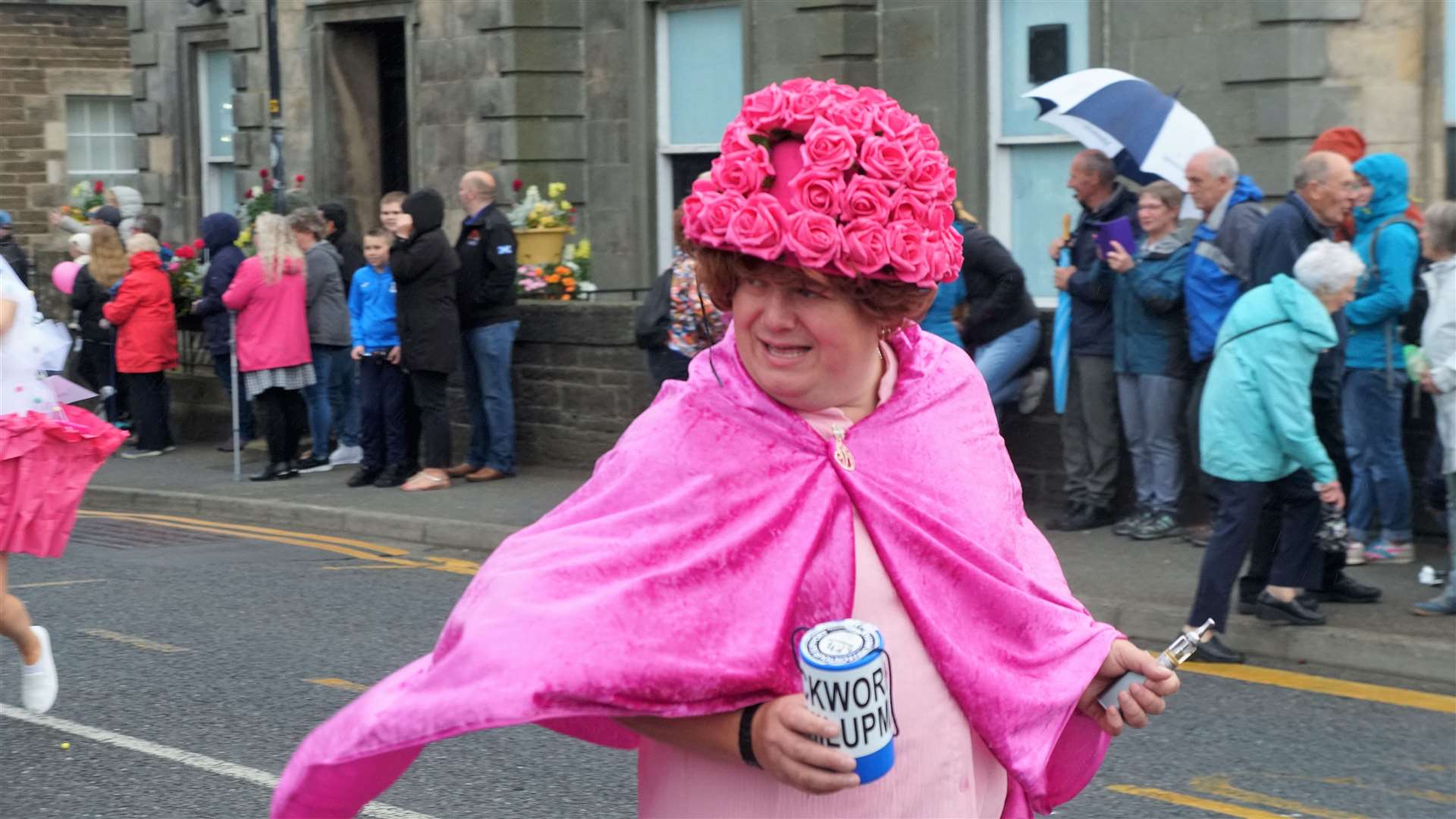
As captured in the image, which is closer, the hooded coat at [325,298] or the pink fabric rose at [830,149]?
the pink fabric rose at [830,149]

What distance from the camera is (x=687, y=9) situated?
17125mm

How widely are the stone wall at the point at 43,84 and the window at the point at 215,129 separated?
284 inches

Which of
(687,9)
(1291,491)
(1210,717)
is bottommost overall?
(1210,717)

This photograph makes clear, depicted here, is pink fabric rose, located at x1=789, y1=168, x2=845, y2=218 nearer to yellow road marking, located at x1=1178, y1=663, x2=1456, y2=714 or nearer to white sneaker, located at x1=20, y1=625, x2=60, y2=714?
white sneaker, located at x1=20, y1=625, x2=60, y2=714

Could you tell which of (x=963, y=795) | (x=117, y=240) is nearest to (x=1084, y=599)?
(x=963, y=795)

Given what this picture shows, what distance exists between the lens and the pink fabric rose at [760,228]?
2.52 meters

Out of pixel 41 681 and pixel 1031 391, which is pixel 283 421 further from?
pixel 41 681

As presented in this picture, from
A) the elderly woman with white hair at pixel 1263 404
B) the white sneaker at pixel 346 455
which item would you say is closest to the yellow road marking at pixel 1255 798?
the elderly woman with white hair at pixel 1263 404

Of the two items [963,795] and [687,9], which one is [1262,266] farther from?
[687,9]

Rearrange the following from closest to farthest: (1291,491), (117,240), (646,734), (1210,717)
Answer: (646,734), (1210,717), (1291,491), (117,240)

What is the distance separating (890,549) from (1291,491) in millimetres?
5917

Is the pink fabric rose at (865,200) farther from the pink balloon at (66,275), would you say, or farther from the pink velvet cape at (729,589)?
the pink balloon at (66,275)

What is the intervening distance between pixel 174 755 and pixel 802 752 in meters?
4.67

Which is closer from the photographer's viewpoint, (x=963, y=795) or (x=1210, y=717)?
(x=963, y=795)
